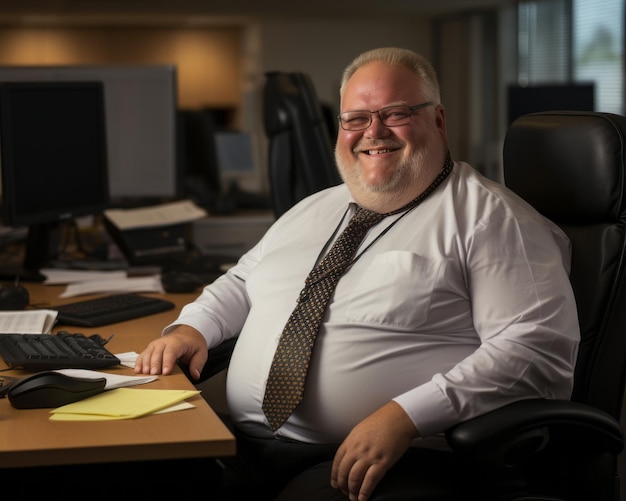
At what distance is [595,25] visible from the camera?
834cm

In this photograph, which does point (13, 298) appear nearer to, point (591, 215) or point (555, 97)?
point (591, 215)

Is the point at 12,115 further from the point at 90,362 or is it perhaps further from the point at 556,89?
the point at 556,89

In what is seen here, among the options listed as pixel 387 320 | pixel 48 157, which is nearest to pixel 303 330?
pixel 387 320

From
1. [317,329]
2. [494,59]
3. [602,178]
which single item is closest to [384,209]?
[317,329]

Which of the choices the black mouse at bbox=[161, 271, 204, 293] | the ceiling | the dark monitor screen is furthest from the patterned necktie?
the ceiling

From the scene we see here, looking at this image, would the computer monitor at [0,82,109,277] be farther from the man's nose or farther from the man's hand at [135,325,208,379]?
the man's nose

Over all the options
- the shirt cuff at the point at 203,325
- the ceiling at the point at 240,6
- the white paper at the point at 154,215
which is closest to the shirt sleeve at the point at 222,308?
the shirt cuff at the point at 203,325

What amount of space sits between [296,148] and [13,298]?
3.61 ft

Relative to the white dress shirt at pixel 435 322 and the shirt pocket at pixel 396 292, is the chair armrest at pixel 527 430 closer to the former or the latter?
the white dress shirt at pixel 435 322

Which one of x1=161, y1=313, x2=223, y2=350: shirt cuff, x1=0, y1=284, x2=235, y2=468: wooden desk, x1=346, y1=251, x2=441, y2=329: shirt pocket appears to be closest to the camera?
x1=0, y1=284, x2=235, y2=468: wooden desk

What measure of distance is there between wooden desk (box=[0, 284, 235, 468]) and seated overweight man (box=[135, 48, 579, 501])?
272mm

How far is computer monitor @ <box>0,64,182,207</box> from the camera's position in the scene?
375 centimetres

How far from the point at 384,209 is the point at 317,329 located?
307 millimetres

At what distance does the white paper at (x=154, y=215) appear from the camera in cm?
326
